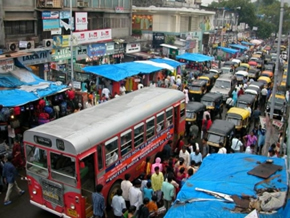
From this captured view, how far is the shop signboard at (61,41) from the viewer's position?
73.1ft

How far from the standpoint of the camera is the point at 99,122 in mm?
9977

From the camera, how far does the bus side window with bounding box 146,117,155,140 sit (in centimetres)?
1196

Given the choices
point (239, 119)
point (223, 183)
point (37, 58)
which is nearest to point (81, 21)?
point (37, 58)

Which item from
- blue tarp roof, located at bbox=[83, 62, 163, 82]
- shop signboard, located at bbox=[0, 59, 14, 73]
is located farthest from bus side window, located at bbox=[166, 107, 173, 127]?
shop signboard, located at bbox=[0, 59, 14, 73]

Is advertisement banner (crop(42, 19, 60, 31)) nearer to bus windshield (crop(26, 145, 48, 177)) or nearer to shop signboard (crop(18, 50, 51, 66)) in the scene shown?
shop signboard (crop(18, 50, 51, 66))

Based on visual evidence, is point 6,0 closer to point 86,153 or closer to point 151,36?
point 86,153

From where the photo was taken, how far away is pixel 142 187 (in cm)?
957

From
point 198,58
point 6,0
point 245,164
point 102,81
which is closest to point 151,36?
point 198,58

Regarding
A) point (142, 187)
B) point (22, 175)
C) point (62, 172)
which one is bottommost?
point (22, 175)

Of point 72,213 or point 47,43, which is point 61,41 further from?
point 72,213

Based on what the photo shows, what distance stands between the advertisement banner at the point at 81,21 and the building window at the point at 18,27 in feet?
13.7

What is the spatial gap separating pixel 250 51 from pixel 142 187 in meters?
58.7

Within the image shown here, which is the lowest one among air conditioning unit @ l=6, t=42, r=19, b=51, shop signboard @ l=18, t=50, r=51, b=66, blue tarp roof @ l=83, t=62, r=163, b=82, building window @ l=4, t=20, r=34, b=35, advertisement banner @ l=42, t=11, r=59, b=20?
blue tarp roof @ l=83, t=62, r=163, b=82

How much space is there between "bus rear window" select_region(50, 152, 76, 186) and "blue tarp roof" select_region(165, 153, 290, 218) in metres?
2.98
